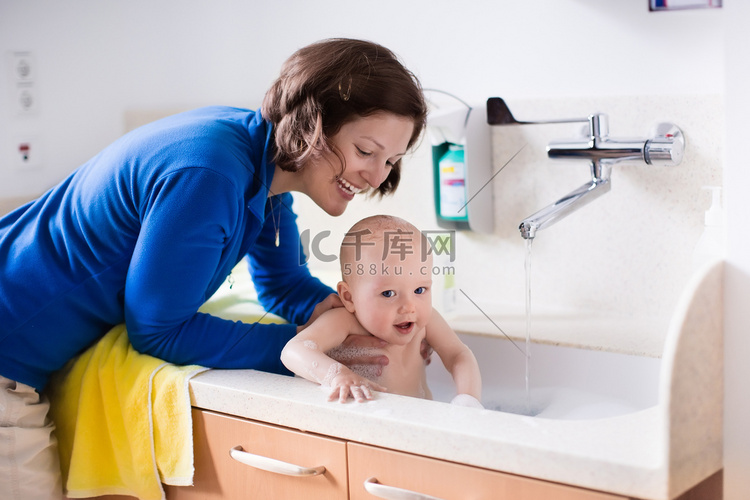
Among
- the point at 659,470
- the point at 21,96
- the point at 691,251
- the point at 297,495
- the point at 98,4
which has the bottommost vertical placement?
the point at 297,495

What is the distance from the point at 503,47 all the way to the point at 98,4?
1232mm

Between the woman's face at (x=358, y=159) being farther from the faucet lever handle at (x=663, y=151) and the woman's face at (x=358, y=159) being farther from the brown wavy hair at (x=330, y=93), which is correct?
the faucet lever handle at (x=663, y=151)

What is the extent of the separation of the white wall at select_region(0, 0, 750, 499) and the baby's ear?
0.46 m

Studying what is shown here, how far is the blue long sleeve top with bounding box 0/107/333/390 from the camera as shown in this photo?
1.13 meters

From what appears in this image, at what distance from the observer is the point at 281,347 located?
1.26m

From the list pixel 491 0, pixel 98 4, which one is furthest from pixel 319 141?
pixel 98 4

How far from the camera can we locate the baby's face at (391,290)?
4.13 feet

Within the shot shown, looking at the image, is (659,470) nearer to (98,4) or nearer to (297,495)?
(297,495)

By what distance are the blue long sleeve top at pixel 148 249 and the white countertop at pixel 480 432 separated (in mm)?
119

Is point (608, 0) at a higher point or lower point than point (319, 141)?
higher

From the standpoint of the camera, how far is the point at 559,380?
1.45 m

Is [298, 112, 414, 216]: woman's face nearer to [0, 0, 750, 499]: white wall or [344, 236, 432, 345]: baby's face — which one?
[344, 236, 432, 345]: baby's face

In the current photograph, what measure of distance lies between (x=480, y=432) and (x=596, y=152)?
0.66 metres

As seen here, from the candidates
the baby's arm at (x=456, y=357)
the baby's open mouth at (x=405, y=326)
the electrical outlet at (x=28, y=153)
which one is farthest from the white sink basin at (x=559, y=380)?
the electrical outlet at (x=28, y=153)
